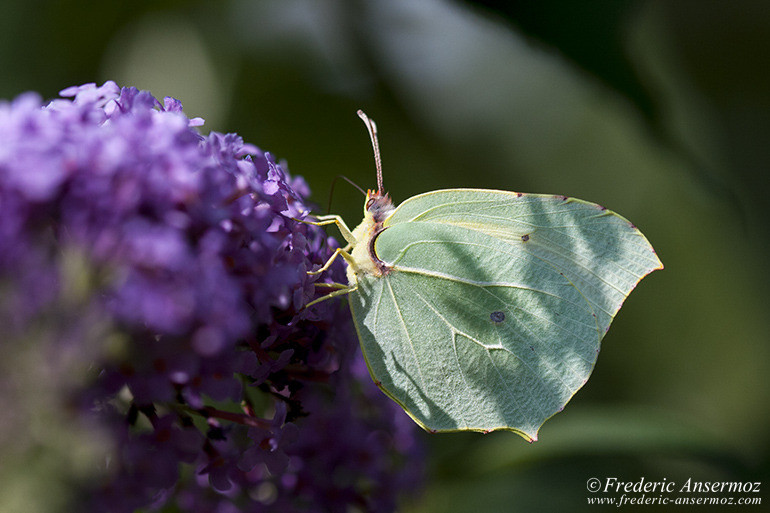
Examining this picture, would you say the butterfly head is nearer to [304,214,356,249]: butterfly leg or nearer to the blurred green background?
[304,214,356,249]: butterfly leg

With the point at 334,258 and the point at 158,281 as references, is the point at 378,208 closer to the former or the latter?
the point at 334,258

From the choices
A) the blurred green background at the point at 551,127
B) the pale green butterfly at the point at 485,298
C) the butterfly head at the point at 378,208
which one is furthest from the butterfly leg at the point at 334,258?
the blurred green background at the point at 551,127

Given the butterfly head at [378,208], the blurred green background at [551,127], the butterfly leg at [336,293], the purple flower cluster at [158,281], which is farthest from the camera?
the blurred green background at [551,127]

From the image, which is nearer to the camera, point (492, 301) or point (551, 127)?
point (492, 301)

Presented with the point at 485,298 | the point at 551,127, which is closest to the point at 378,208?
the point at 485,298

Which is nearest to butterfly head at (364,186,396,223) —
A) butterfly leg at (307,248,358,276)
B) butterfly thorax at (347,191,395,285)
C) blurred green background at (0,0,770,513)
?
butterfly thorax at (347,191,395,285)

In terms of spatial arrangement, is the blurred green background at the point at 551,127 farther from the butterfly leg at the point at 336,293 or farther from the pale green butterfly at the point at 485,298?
the butterfly leg at the point at 336,293

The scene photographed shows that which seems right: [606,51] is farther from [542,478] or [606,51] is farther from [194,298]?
[542,478]
